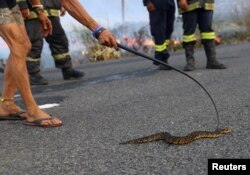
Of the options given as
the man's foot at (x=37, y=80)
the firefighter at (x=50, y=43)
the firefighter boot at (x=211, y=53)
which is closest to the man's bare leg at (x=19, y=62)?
the firefighter at (x=50, y=43)

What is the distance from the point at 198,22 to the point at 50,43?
220 cm

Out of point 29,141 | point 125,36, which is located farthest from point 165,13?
point 125,36

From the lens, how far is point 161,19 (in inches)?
325

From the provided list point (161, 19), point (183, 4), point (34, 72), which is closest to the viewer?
point (183, 4)

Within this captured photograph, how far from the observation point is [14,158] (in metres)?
3.44

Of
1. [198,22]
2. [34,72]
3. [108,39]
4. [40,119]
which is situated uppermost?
[108,39]

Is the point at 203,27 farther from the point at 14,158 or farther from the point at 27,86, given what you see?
the point at 14,158

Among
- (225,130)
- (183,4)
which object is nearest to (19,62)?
(225,130)

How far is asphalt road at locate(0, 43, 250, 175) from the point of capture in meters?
3.13

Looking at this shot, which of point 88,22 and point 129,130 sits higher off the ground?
point 88,22

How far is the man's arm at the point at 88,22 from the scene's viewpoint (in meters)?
3.74

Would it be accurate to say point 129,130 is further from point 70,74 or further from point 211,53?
point 70,74

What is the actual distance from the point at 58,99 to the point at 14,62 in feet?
5.79

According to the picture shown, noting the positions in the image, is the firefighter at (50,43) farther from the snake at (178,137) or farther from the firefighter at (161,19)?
the snake at (178,137)
